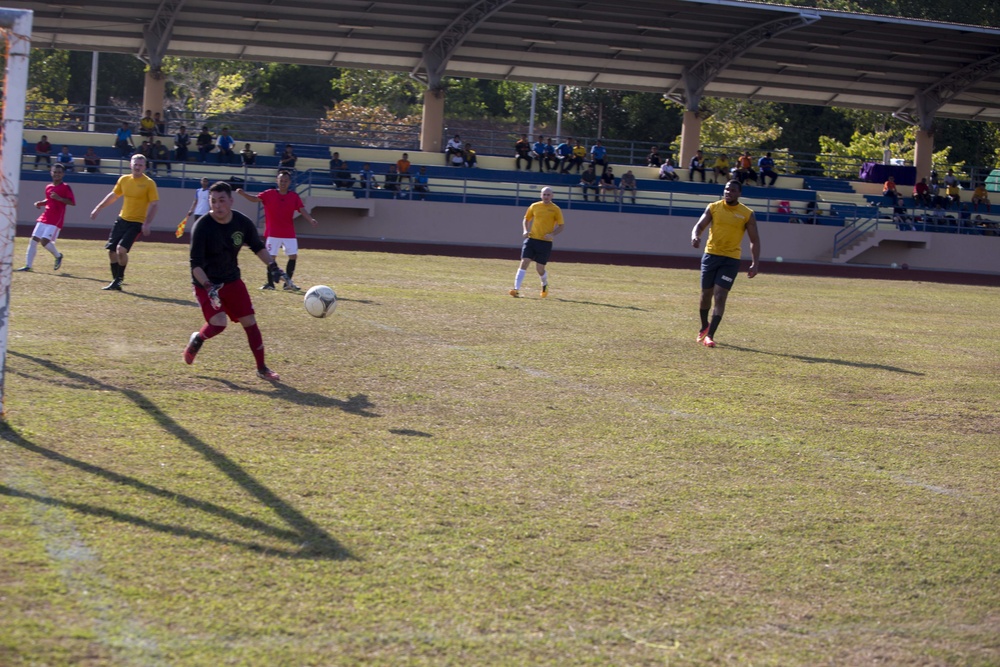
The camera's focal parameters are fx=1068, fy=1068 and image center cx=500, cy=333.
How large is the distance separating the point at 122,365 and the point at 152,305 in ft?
13.7

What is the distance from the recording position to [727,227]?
12.4 meters

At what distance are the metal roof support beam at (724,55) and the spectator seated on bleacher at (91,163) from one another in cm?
2040

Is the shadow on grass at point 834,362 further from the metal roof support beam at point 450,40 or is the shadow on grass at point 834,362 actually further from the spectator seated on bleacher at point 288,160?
the metal roof support beam at point 450,40

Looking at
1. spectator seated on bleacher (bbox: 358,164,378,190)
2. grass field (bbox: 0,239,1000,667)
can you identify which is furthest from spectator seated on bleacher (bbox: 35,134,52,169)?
grass field (bbox: 0,239,1000,667)

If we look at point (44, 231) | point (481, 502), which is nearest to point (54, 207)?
point (44, 231)

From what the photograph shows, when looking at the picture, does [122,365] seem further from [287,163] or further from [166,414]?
[287,163]

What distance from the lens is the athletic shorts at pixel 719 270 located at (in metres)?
12.4

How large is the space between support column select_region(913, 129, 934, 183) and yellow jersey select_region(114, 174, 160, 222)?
34.4 meters

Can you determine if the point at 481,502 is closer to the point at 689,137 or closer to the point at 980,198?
the point at 689,137

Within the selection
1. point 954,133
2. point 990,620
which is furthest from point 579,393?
point 954,133

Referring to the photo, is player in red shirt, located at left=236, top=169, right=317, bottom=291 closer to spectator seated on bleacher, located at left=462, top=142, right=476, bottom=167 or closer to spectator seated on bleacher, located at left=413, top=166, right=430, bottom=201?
spectator seated on bleacher, located at left=413, top=166, right=430, bottom=201

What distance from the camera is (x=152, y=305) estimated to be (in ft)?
42.6

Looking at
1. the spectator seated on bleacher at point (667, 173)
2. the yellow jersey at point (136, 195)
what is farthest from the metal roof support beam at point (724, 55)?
the yellow jersey at point (136, 195)

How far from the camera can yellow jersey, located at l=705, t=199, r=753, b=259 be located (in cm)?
1235
